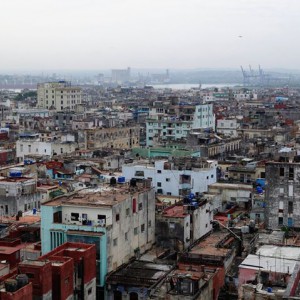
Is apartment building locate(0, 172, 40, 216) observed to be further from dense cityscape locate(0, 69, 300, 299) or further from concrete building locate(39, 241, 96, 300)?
concrete building locate(39, 241, 96, 300)

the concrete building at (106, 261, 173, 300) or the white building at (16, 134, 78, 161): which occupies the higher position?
the white building at (16, 134, 78, 161)

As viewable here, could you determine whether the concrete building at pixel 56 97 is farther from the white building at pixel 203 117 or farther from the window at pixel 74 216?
the window at pixel 74 216

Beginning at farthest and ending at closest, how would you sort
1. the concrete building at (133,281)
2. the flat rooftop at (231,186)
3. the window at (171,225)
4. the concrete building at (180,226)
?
the flat rooftop at (231,186)
the window at (171,225)
the concrete building at (180,226)
the concrete building at (133,281)

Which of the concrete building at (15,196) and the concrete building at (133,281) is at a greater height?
the concrete building at (15,196)

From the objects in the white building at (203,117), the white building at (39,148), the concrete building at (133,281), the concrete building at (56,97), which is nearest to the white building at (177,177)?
the concrete building at (133,281)

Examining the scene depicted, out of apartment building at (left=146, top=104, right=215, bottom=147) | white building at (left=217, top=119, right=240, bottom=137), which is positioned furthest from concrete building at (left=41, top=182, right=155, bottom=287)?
white building at (left=217, top=119, right=240, bottom=137)

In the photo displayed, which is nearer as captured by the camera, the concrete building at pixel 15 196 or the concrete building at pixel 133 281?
the concrete building at pixel 133 281

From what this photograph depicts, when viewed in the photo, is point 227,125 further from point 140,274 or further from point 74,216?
point 140,274

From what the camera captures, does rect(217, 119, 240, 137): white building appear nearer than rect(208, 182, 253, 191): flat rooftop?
No
